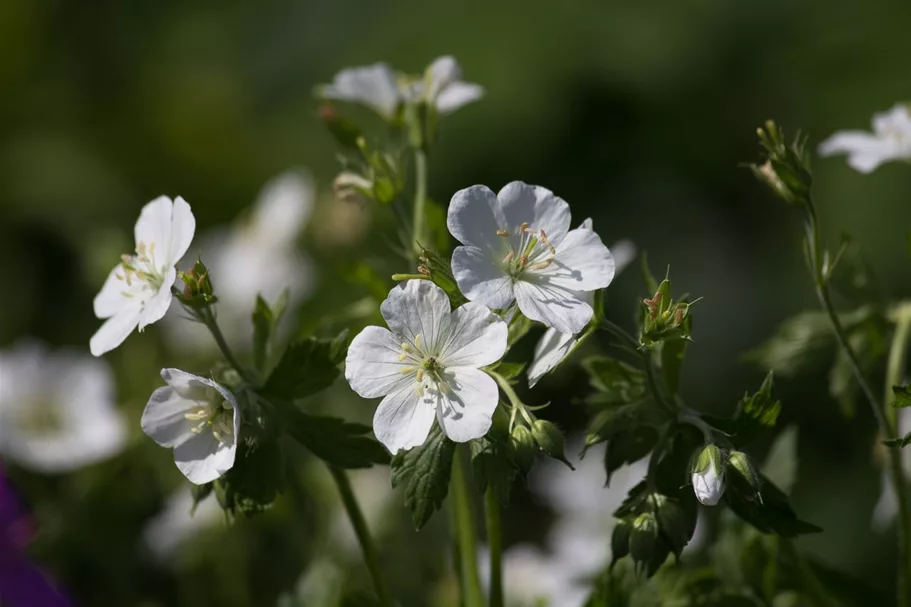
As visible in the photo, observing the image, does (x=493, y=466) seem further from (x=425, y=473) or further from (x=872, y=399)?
(x=872, y=399)

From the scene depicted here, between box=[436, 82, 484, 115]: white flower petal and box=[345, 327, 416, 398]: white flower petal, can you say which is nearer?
box=[345, 327, 416, 398]: white flower petal

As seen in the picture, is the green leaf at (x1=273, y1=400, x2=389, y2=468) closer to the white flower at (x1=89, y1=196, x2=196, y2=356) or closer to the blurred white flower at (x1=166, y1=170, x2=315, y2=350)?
the white flower at (x1=89, y1=196, x2=196, y2=356)

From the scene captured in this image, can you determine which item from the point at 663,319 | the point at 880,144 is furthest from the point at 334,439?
the point at 880,144

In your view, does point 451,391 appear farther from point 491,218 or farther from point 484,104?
point 484,104

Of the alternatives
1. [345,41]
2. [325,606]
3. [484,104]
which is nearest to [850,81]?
[484,104]

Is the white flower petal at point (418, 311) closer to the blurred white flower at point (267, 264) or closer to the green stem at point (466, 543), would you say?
the green stem at point (466, 543)

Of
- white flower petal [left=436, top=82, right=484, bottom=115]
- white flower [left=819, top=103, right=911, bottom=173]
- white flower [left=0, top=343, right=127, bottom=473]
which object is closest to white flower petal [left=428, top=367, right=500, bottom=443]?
white flower petal [left=436, top=82, right=484, bottom=115]
